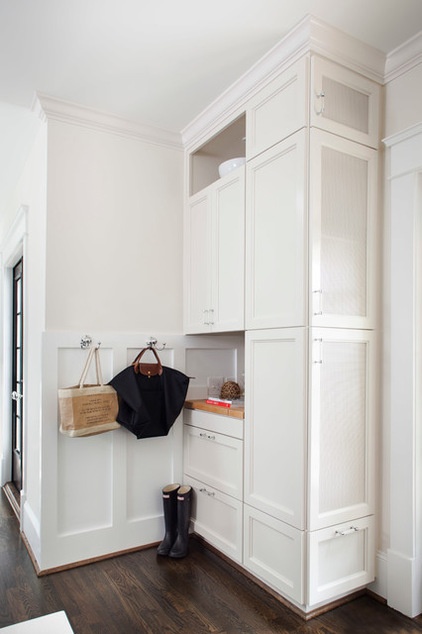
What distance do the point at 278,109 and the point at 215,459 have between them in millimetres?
1895

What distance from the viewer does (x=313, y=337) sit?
209 centimetres

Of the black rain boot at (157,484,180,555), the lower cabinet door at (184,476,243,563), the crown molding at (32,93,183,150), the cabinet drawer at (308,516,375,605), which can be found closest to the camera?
the cabinet drawer at (308,516,375,605)

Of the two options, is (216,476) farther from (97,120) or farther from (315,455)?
(97,120)

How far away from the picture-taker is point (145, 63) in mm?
2365

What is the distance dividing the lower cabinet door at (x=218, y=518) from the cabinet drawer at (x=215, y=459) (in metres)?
0.05

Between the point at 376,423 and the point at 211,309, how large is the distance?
1.10 m

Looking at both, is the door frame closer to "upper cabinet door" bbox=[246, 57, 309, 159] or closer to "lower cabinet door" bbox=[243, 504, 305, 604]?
"upper cabinet door" bbox=[246, 57, 309, 159]

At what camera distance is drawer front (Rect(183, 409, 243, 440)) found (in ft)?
8.35

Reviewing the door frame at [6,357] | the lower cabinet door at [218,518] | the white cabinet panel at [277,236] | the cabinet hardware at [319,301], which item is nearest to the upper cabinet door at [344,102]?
the white cabinet panel at [277,236]

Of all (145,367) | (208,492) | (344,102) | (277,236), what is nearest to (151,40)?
(344,102)

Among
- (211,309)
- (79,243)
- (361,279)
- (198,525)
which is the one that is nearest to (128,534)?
(198,525)

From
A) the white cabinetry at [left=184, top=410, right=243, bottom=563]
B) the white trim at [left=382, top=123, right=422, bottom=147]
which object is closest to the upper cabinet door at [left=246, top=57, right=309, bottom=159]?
the white trim at [left=382, top=123, right=422, bottom=147]

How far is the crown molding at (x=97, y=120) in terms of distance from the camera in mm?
2682

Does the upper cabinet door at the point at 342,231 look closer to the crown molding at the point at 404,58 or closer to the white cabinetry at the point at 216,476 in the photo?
the crown molding at the point at 404,58
